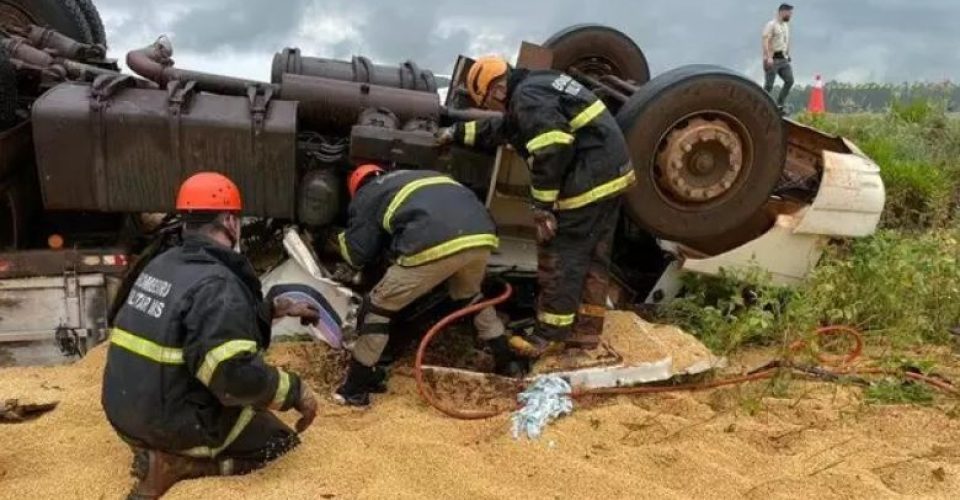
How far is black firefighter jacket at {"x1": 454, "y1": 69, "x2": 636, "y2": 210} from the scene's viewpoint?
4.46 metres

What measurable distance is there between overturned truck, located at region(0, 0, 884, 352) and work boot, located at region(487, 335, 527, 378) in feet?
2.52

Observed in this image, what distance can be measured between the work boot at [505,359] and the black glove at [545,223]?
0.53 meters

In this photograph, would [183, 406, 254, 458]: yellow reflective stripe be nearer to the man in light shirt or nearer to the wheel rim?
the wheel rim

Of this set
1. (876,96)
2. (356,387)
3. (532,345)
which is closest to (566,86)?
(532,345)

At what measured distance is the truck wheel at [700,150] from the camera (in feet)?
15.9

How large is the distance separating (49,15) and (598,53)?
140 inches

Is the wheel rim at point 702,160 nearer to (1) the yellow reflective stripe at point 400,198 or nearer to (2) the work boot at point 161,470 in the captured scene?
(1) the yellow reflective stripe at point 400,198

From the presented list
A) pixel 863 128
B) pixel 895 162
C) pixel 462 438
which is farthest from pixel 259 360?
pixel 863 128

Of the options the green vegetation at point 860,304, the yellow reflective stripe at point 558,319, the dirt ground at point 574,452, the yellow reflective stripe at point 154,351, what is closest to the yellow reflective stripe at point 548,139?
the yellow reflective stripe at point 558,319

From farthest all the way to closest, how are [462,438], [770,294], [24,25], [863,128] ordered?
[863,128]
[24,25]
[770,294]
[462,438]

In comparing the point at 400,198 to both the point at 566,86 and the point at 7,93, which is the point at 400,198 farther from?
the point at 7,93

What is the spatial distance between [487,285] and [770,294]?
1.55 m

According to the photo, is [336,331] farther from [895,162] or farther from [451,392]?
[895,162]

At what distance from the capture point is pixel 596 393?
4.37 metres
